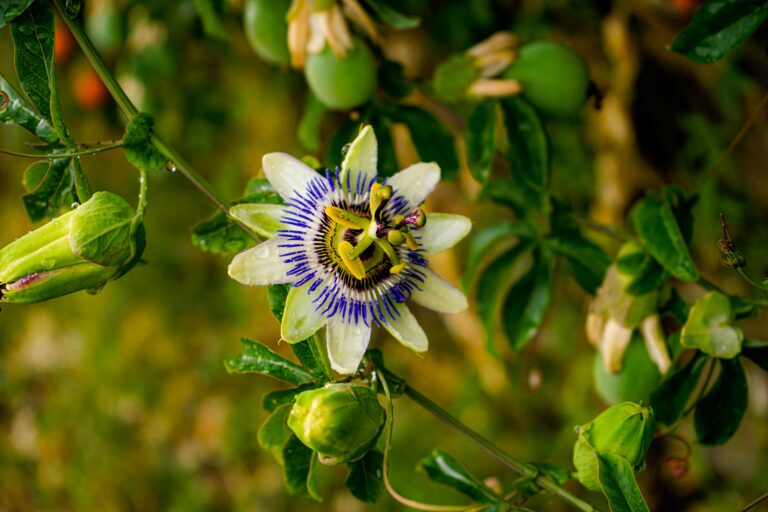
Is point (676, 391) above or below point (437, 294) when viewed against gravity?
below

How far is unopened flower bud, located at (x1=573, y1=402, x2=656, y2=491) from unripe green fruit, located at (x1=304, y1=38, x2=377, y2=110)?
1.66 ft

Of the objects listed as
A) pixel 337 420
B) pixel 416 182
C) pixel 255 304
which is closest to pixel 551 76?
pixel 416 182

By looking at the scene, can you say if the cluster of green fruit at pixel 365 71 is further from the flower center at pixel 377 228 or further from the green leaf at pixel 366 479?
the green leaf at pixel 366 479

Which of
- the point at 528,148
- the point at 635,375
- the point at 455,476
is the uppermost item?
the point at 528,148

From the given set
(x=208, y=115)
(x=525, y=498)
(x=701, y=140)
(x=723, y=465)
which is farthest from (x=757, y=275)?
(x=208, y=115)

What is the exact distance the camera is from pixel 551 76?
0.95 m

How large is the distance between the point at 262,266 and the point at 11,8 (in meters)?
0.30

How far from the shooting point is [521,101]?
95cm

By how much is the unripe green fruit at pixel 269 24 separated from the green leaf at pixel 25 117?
0.41 metres

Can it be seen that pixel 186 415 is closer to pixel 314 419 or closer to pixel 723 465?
pixel 723 465

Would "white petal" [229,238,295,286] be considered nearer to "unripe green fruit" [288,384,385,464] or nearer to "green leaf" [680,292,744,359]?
"unripe green fruit" [288,384,385,464]

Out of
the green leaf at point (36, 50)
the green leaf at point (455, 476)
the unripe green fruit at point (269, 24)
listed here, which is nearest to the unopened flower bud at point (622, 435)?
the green leaf at point (455, 476)

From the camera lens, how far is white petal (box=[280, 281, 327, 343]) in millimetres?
625

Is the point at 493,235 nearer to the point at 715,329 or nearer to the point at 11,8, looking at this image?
the point at 715,329
